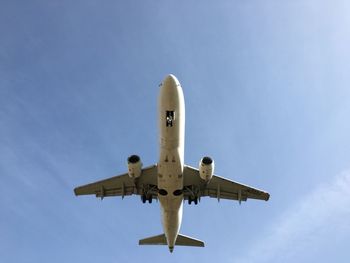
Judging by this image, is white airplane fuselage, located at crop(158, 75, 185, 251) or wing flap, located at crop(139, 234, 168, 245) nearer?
white airplane fuselage, located at crop(158, 75, 185, 251)

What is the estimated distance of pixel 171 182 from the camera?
31812 millimetres

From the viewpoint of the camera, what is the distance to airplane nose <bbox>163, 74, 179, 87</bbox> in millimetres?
28609

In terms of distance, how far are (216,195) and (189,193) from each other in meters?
2.89

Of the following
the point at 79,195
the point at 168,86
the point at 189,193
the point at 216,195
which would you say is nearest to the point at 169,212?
the point at 189,193

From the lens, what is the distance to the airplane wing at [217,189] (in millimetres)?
34581

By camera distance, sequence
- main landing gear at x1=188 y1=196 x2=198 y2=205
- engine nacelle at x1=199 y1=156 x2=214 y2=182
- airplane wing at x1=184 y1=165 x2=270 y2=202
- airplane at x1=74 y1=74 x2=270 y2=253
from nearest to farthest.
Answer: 1. airplane at x1=74 y1=74 x2=270 y2=253
2. engine nacelle at x1=199 y1=156 x2=214 y2=182
3. airplane wing at x1=184 y1=165 x2=270 y2=202
4. main landing gear at x1=188 y1=196 x2=198 y2=205

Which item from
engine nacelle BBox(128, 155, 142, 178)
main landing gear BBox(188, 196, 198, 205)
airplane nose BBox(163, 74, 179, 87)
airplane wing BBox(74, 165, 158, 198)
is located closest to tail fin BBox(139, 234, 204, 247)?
main landing gear BBox(188, 196, 198, 205)

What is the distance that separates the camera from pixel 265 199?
36.2 metres

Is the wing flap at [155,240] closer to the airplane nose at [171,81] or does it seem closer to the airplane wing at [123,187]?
the airplane wing at [123,187]

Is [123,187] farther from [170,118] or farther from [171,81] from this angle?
[171,81]

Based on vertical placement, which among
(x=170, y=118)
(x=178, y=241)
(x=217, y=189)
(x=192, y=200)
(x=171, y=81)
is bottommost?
(x=178, y=241)

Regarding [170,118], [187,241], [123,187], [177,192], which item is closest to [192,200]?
[177,192]

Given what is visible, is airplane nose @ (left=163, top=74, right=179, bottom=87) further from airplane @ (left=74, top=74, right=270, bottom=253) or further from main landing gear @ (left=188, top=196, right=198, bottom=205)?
main landing gear @ (left=188, top=196, right=198, bottom=205)

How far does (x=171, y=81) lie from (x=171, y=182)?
741 cm
